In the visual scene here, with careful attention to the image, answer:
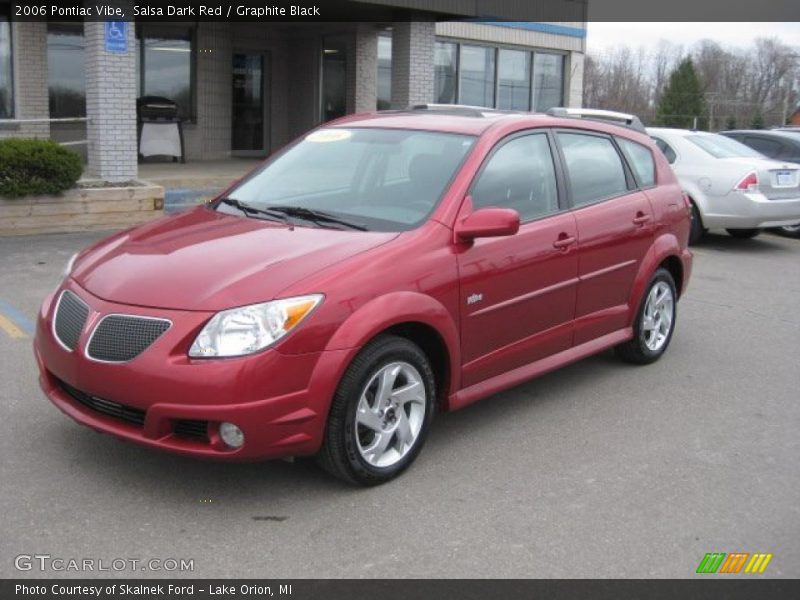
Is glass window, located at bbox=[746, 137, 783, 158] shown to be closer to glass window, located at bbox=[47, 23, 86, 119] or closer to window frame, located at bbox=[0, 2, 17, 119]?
glass window, located at bbox=[47, 23, 86, 119]

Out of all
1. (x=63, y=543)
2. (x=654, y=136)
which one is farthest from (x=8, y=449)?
(x=654, y=136)

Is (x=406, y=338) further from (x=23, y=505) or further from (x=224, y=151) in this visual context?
(x=224, y=151)

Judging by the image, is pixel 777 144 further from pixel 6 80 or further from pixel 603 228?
pixel 6 80

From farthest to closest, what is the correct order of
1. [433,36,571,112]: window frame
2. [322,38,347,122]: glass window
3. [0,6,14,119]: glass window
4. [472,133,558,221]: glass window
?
[433,36,571,112]: window frame, [322,38,347,122]: glass window, [0,6,14,119]: glass window, [472,133,558,221]: glass window

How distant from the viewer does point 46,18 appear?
14.3m

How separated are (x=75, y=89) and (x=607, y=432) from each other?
42.1 feet

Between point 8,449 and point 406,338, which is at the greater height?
point 406,338

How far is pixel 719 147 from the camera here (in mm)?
12094

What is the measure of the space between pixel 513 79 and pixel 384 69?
3998mm

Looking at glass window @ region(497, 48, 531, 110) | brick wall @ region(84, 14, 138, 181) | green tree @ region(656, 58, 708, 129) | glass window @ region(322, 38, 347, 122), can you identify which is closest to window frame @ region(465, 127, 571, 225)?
brick wall @ region(84, 14, 138, 181)

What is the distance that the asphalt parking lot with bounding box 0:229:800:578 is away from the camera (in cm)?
354

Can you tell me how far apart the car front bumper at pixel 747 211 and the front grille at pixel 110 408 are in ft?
31.1

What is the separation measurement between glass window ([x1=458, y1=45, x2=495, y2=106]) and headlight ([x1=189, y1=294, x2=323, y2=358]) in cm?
1677

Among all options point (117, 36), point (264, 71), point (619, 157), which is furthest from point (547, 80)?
point (619, 157)
